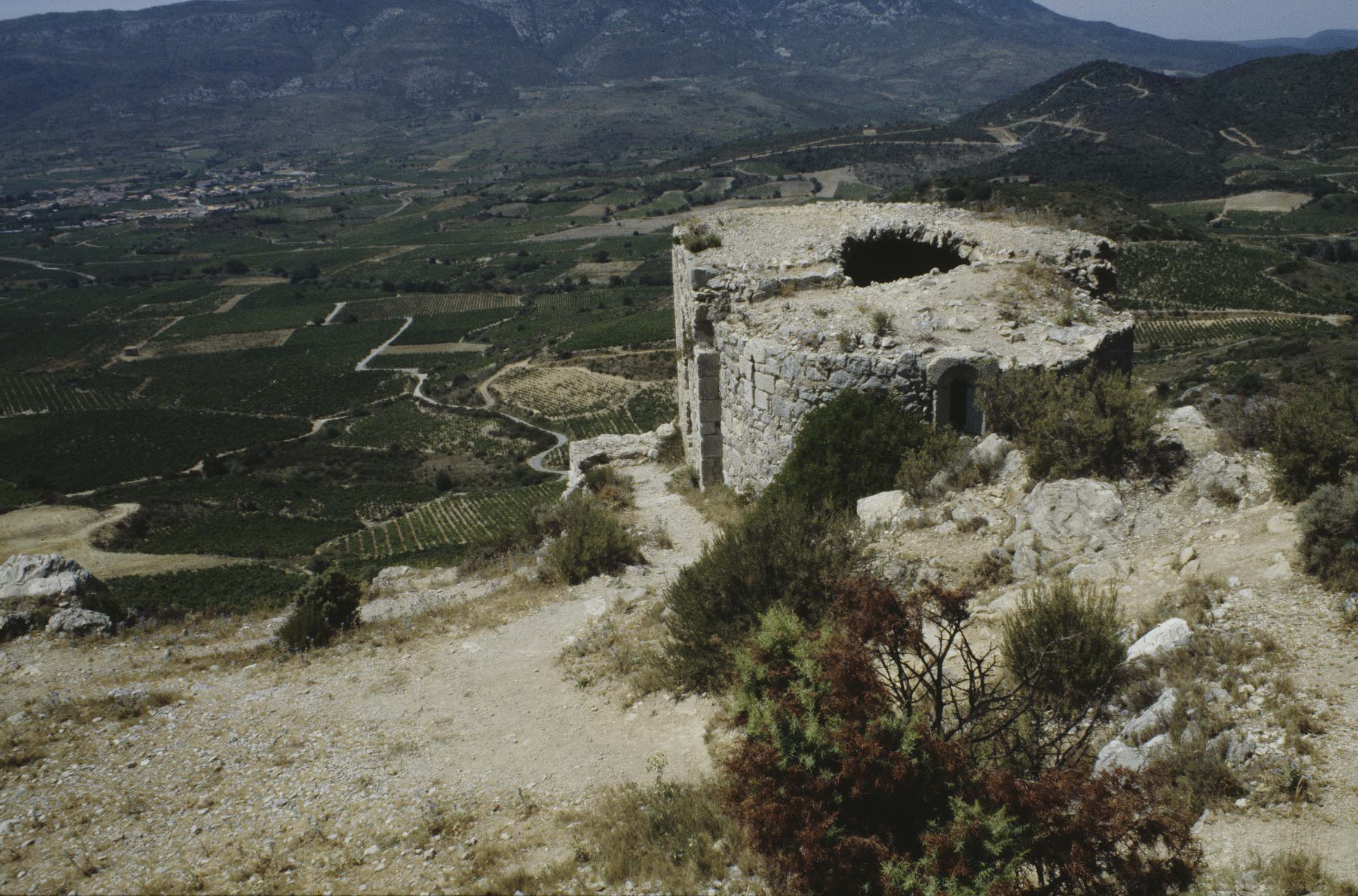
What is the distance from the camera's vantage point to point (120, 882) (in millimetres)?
5180

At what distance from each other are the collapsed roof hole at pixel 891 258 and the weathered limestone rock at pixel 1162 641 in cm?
1009

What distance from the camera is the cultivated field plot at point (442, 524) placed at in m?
39.7

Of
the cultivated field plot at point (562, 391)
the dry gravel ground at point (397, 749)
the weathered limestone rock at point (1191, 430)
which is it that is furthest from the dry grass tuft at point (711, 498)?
the cultivated field plot at point (562, 391)

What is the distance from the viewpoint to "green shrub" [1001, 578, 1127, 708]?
5.31 meters

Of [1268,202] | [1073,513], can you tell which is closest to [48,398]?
[1073,513]

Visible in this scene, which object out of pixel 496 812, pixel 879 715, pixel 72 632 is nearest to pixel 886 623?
pixel 879 715

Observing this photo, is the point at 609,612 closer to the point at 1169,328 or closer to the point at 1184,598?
the point at 1184,598

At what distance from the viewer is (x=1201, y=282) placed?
6075 centimetres

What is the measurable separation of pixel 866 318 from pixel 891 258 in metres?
5.49

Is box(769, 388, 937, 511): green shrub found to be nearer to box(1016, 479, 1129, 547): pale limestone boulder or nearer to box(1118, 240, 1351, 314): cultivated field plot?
box(1016, 479, 1129, 547): pale limestone boulder

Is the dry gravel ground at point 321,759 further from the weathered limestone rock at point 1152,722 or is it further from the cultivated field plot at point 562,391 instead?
the cultivated field plot at point 562,391

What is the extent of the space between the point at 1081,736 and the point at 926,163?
493 ft

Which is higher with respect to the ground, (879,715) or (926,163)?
(926,163)

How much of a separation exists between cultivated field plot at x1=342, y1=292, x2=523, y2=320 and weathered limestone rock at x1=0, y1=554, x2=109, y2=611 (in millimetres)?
102821
